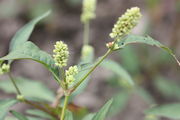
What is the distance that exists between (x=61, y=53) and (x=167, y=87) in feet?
7.34

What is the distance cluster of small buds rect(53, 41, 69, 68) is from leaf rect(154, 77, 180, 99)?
2.20 metres

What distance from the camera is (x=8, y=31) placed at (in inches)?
165

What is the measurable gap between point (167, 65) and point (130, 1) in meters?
1.00

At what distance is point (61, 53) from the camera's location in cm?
127

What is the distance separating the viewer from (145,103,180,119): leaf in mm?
1714

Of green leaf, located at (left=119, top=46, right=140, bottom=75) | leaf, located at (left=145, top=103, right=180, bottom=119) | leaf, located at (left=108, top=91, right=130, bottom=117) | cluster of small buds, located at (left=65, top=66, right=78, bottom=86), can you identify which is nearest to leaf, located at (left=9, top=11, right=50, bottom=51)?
cluster of small buds, located at (left=65, top=66, right=78, bottom=86)

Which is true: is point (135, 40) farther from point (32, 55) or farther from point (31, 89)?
point (31, 89)

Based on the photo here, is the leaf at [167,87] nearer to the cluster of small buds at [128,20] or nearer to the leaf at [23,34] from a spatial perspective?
the leaf at [23,34]

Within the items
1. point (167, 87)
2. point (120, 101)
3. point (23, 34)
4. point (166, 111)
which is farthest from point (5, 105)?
point (167, 87)

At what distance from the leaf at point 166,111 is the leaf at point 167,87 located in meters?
1.60

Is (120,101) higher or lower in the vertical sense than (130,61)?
lower

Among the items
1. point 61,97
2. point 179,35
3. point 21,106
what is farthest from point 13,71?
point 61,97

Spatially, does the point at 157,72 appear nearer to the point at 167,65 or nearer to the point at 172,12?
the point at 167,65

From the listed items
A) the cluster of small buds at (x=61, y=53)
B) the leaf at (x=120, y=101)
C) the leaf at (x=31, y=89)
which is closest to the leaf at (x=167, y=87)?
the leaf at (x=120, y=101)
